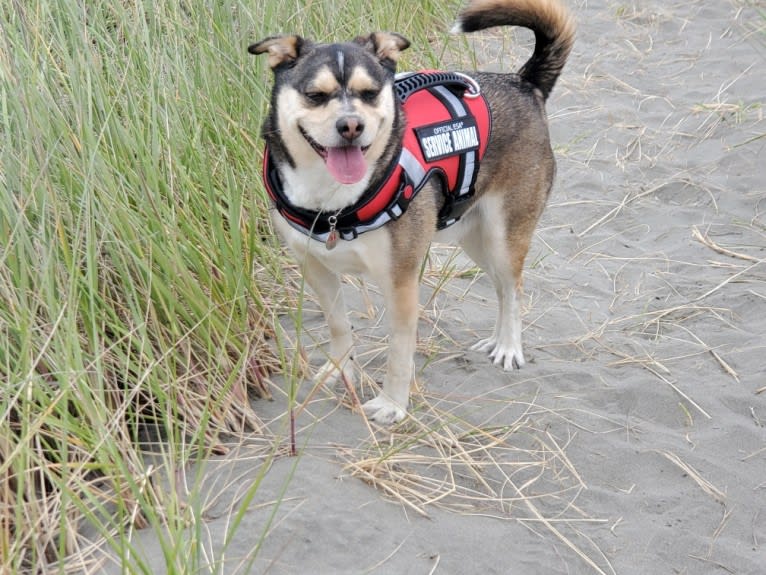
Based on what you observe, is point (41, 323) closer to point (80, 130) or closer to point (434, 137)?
point (80, 130)

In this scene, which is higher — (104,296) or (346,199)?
(346,199)

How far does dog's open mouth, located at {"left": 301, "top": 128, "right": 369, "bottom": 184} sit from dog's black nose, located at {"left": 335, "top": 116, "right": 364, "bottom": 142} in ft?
0.27

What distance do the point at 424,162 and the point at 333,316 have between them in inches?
27.6

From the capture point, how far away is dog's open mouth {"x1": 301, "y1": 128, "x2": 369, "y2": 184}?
9.80 feet

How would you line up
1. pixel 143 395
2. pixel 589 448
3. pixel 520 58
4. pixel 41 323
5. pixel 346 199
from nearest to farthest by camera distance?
pixel 41 323, pixel 143 395, pixel 346 199, pixel 589 448, pixel 520 58

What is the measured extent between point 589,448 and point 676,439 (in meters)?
0.34

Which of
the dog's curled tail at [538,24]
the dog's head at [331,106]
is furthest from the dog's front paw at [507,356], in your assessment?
the dog's head at [331,106]

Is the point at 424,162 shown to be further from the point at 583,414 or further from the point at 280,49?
the point at 583,414

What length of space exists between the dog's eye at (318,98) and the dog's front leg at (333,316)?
0.66m

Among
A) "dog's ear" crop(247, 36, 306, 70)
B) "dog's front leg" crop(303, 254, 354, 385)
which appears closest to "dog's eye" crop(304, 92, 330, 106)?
"dog's ear" crop(247, 36, 306, 70)

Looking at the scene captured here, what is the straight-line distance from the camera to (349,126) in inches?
113

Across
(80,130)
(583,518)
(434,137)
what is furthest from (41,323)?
(583,518)

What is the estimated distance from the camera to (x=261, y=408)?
331 centimetres

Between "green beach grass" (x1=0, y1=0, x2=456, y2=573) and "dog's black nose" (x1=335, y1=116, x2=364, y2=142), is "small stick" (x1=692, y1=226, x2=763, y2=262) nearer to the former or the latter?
"green beach grass" (x1=0, y1=0, x2=456, y2=573)
